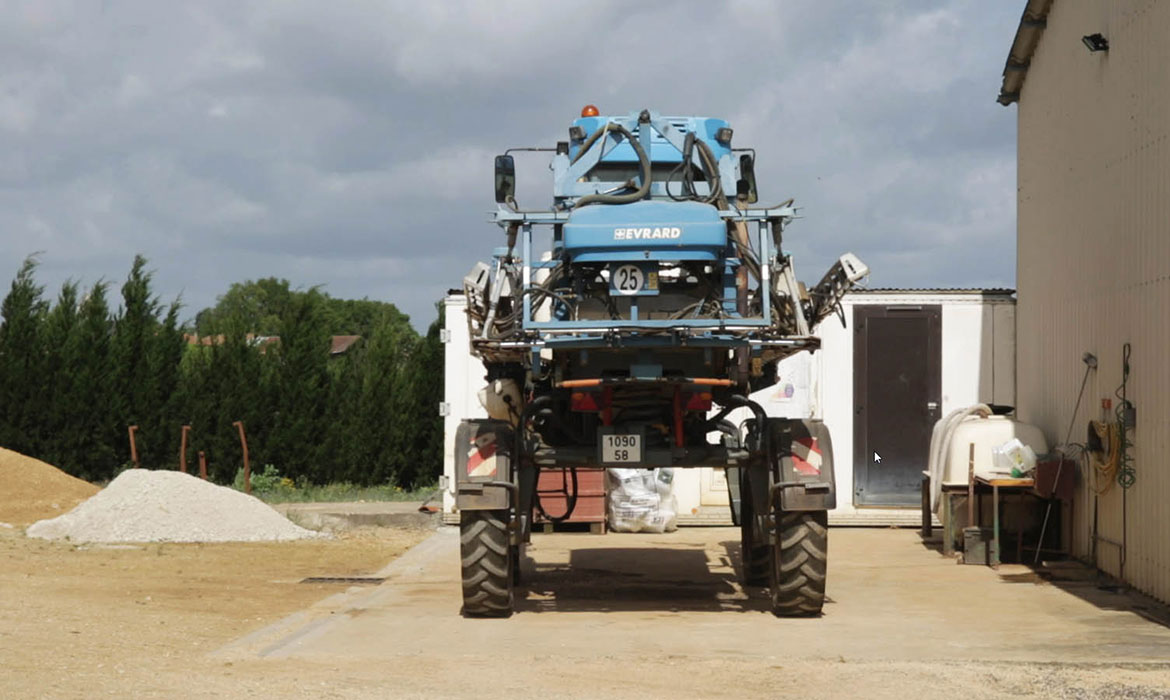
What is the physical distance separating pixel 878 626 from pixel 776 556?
36.3 inches

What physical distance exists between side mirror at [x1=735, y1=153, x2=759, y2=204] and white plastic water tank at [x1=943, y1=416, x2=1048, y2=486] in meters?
5.04

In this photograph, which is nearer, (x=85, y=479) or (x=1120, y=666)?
(x=1120, y=666)

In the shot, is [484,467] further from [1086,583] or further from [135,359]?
[135,359]

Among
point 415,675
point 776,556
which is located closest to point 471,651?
point 415,675

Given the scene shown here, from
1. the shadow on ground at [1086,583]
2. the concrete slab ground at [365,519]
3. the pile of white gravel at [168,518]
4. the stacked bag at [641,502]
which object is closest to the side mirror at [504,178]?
the shadow on ground at [1086,583]

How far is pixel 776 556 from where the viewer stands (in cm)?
1185

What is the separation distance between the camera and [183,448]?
25266 mm

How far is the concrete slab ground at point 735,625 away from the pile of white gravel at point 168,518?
3746 millimetres

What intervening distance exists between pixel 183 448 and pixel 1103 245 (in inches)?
607

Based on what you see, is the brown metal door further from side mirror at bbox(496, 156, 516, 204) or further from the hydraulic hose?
side mirror at bbox(496, 156, 516, 204)

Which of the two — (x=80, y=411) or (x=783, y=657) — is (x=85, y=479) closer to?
(x=80, y=411)

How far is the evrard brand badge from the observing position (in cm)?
1148

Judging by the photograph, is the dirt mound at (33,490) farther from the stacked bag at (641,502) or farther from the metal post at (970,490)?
the metal post at (970,490)

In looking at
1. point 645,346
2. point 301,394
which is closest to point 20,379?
point 301,394
